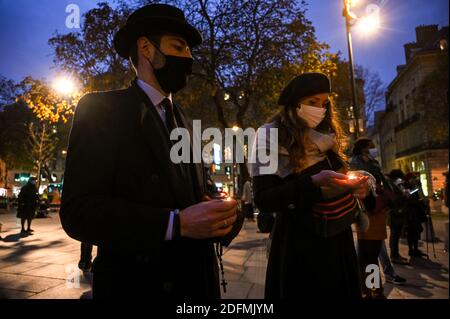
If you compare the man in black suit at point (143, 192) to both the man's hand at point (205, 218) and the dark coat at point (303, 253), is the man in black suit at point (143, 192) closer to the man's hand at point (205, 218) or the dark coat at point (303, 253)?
the man's hand at point (205, 218)

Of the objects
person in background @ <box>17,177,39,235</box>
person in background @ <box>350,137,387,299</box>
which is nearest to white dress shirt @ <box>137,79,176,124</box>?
person in background @ <box>350,137,387,299</box>

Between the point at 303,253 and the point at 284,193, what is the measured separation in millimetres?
406

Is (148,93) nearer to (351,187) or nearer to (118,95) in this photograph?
(118,95)

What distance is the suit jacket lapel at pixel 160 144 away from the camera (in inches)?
51.6

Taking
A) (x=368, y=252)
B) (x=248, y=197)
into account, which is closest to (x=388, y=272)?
(x=368, y=252)

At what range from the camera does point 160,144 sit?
4.37 feet

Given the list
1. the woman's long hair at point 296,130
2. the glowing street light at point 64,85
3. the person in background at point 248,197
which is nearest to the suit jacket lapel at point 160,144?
the woman's long hair at point 296,130

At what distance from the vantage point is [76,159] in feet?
3.80

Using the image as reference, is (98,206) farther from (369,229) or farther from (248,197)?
(248,197)

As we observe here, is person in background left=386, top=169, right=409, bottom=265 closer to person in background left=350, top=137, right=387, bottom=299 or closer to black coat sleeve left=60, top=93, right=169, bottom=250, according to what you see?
person in background left=350, top=137, right=387, bottom=299

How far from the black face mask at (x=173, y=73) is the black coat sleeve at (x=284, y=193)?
0.86 meters

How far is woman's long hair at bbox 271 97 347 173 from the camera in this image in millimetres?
2075

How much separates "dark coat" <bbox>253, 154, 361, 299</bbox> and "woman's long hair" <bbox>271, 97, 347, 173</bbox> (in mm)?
137
